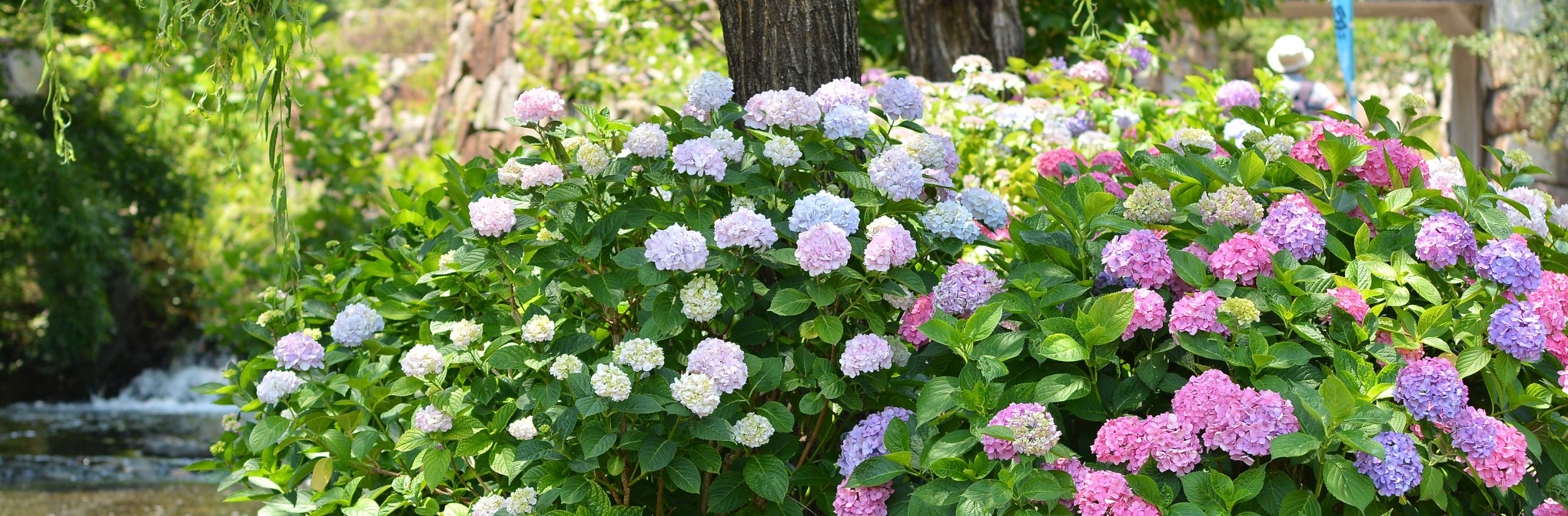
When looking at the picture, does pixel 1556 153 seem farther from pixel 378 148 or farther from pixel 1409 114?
pixel 378 148

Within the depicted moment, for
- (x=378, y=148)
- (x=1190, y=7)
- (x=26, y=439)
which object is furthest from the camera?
(x=378, y=148)

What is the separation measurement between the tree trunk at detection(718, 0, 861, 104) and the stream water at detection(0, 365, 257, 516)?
4.89 feet

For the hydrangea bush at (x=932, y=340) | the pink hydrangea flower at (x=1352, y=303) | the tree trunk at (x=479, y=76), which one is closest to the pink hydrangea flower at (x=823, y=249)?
the hydrangea bush at (x=932, y=340)

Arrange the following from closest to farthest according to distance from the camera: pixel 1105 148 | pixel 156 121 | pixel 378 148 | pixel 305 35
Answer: pixel 305 35, pixel 1105 148, pixel 156 121, pixel 378 148

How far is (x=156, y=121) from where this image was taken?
7129mm

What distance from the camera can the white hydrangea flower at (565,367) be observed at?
6.16 ft

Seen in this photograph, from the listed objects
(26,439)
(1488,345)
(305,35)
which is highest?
(305,35)

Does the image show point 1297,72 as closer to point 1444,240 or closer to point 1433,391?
point 1444,240

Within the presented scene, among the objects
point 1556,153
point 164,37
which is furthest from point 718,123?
point 1556,153

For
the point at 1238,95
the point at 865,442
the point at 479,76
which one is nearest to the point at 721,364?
the point at 865,442

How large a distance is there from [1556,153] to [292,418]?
36.1 ft

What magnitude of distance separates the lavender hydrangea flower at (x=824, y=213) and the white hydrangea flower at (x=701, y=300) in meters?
0.16

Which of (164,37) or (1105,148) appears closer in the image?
(164,37)

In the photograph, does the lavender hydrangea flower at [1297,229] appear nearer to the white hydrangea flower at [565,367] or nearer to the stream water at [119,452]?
the white hydrangea flower at [565,367]
